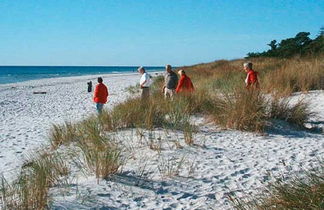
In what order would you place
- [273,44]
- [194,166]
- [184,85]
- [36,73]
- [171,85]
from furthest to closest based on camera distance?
[36,73] → [273,44] → [171,85] → [184,85] → [194,166]

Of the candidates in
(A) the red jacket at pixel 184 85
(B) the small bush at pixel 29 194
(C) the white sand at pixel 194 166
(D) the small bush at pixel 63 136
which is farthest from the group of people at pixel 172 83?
(B) the small bush at pixel 29 194

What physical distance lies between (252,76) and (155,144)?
170 inches

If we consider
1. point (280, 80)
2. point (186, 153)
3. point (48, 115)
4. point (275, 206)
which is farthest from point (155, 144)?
point (48, 115)

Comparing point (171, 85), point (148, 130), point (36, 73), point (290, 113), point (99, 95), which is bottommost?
point (36, 73)

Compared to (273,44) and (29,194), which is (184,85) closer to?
(29,194)

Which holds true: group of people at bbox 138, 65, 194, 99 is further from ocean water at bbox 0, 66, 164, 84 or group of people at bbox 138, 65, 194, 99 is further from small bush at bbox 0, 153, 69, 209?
ocean water at bbox 0, 66, 164, 84

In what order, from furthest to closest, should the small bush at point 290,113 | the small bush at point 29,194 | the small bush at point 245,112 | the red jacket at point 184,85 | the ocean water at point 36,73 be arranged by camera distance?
1. the ocean water at point 36,73
2. the red jacket at point 184,85
3. the small bush at point 290,113
4. the small bush at point 245,112
5. the small bush at point 29,194

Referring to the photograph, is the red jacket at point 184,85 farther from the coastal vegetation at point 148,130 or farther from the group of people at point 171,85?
the coastal vegetation at point 148,130

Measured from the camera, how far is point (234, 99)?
8.64m

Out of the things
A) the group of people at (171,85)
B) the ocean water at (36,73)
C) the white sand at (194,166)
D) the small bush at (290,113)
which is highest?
the group of people at (171,85)

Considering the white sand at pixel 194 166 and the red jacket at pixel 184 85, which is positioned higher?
the red jacket at pixel 184 85

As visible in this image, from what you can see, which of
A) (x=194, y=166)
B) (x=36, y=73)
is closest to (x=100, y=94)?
(x=194, y=166)

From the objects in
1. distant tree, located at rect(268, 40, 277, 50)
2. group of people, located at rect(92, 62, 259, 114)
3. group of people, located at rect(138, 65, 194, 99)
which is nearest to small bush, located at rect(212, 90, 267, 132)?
Answer: group of people, located at rect(92, 62, 259, 114)

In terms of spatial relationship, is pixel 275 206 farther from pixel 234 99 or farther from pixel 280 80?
pixel 280 80
